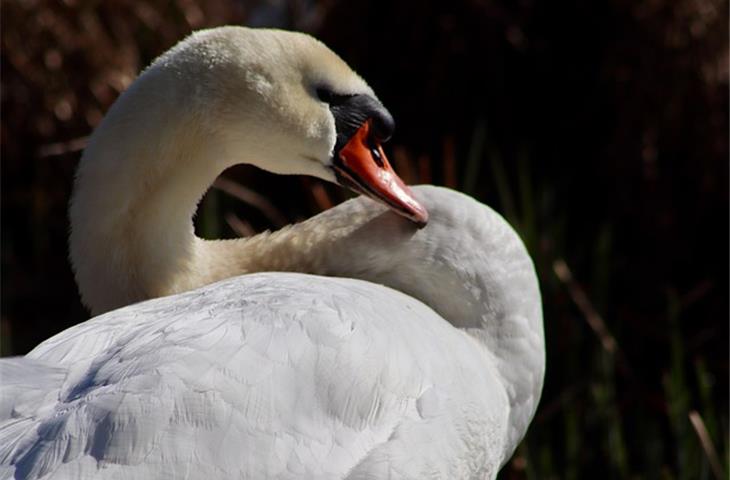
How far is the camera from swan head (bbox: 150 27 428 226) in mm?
2057

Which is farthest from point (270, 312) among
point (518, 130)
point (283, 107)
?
point (518, 130)

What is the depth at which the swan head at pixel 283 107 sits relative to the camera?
2.06 m

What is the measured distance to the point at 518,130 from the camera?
4219mm

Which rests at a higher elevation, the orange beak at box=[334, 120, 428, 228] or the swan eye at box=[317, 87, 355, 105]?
the swan eye at box=[317, 87, 355, 105]

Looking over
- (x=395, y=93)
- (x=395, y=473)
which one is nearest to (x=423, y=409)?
(x=395, y=473)

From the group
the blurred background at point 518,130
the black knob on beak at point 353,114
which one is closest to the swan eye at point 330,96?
the black knob on beak at point 353,114

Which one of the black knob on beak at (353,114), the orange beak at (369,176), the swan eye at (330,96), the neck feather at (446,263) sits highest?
the swan eye at (330,96)

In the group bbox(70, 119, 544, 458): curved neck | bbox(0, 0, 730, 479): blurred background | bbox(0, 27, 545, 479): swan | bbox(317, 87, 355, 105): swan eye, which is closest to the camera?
bbox(0, 27, 545, 479): swan

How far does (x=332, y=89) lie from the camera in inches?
85.0

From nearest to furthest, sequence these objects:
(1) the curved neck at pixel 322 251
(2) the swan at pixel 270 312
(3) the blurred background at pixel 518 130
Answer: (2) the swan at pixel 270 312 < (1) the curved neck at pixel 322 251 < (3) the blurred background at pixel 518 130

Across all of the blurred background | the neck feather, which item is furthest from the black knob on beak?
the blurred background

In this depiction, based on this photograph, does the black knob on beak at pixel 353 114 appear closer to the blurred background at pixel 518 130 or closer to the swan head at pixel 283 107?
the swan head at pixel 283 107

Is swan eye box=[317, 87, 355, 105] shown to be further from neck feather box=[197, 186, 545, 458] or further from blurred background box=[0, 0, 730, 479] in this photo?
blurred background box=[0, 0, 730, 479]

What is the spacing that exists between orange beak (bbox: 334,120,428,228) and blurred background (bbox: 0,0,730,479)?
1.04 meters
